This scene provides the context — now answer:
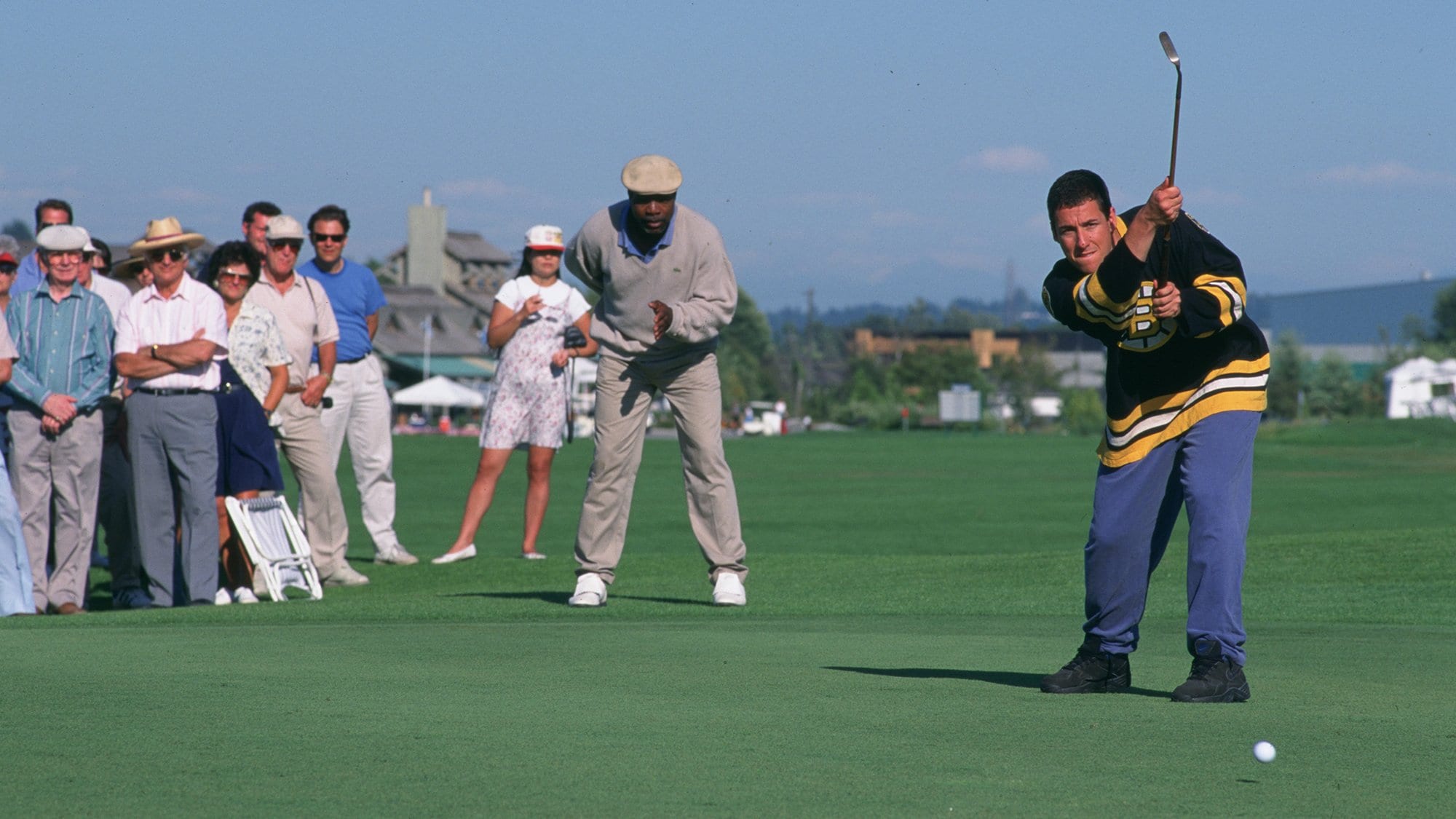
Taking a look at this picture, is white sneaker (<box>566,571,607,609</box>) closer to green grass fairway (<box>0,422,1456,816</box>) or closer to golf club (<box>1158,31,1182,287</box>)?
green grass fairway (<box>0,422,1456,816</box>)

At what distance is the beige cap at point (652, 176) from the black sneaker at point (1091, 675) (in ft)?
11.0

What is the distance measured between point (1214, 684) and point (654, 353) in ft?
12.5

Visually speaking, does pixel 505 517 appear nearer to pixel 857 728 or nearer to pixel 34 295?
pixel 34 295

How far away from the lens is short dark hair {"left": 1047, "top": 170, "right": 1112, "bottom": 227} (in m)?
4.96

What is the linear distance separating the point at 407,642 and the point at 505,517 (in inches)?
433

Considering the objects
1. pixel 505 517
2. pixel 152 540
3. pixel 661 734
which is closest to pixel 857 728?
pixel 661 734

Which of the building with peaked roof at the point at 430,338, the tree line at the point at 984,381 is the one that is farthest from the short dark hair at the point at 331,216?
the building with peaked roof at the point at 430,338

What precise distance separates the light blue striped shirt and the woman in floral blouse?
0.71 metres

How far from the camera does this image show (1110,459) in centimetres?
518

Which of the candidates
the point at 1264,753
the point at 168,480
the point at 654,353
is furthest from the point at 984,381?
the point at 1264,753

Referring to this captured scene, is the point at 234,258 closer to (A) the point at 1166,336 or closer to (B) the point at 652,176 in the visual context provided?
(B) the point at 652,176

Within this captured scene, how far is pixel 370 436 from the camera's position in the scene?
36.9ft

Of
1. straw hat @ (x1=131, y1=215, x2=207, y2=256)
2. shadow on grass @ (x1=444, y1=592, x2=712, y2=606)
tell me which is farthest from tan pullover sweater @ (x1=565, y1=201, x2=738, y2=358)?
straw hat @ (x1=131, y1=215, x2=207, y2=256)

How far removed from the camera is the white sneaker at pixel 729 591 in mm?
8188
